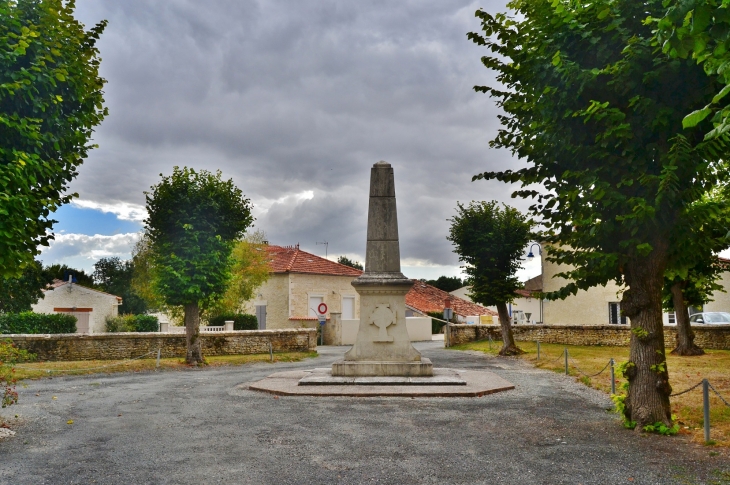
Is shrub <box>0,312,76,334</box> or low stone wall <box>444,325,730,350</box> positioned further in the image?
shrub <box>0,312,76,334</box>

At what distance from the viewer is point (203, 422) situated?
8.95 m

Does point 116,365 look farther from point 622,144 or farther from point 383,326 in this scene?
point 622,144

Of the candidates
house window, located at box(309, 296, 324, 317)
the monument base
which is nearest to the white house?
house window, located at box(309, 296, 324, 317)

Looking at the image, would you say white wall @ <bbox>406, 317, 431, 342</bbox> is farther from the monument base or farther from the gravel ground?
Answer: the gravel ground

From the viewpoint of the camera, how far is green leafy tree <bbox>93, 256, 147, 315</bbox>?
53.6 m

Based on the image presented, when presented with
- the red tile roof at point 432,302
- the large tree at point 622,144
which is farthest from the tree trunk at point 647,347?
the red tile roof at point 432,302

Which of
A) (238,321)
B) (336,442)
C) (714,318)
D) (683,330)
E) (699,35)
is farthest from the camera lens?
(238,321)

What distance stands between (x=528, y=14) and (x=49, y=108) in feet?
24.3

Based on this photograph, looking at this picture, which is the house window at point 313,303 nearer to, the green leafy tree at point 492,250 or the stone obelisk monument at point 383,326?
the green leafy tree at point 492,250

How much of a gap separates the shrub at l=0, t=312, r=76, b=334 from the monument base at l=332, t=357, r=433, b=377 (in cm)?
1729

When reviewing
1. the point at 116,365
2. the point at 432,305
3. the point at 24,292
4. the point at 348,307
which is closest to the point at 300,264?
the point at 348,307

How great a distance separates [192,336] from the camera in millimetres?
18969

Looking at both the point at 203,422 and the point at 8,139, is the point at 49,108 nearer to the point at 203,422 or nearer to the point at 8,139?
the point at 8,139

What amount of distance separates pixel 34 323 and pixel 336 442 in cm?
2222
